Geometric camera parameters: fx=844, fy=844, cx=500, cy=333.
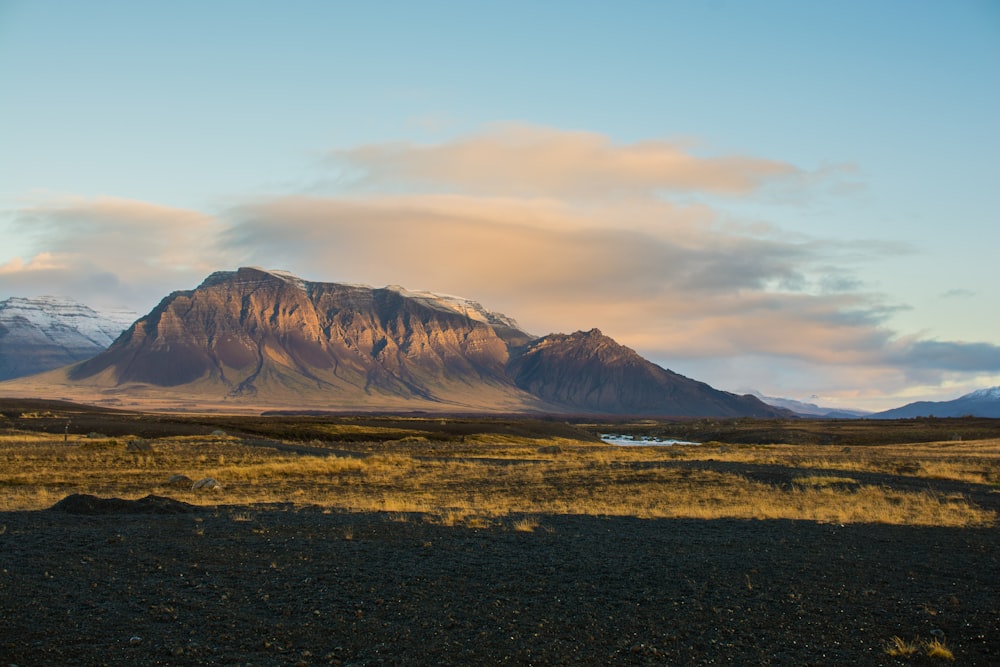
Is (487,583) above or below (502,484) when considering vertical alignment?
above

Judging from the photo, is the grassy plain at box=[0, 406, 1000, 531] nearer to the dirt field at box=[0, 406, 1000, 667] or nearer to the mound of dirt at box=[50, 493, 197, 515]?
the dirt field at box=[0, 406, 1000, 667]

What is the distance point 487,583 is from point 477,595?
95 cm

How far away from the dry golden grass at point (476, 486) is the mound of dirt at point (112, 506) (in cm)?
222

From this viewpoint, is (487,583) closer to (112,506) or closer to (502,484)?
(112,506)

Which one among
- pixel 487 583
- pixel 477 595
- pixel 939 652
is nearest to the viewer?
pixel 939 652

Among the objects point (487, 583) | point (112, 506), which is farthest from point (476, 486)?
point (487, 583)

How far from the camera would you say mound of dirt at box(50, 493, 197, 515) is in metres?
23.1

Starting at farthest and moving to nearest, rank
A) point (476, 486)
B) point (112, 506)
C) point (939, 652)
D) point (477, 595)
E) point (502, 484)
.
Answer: point (502, 484), point (476, 486), point (112, 506), point (477, 595), point (939, 652)

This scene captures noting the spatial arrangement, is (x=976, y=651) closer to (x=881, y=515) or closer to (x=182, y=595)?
(x=182, y=595)

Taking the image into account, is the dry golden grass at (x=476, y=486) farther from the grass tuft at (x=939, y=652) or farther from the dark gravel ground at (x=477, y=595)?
the grass tuft at (x=939, y=652)

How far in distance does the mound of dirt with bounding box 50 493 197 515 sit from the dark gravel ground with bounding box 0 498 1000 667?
4.17 feet

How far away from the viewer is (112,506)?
23.4 metres

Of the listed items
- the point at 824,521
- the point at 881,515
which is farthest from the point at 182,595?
Result: the point at 881,515

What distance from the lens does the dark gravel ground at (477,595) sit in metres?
11.1
